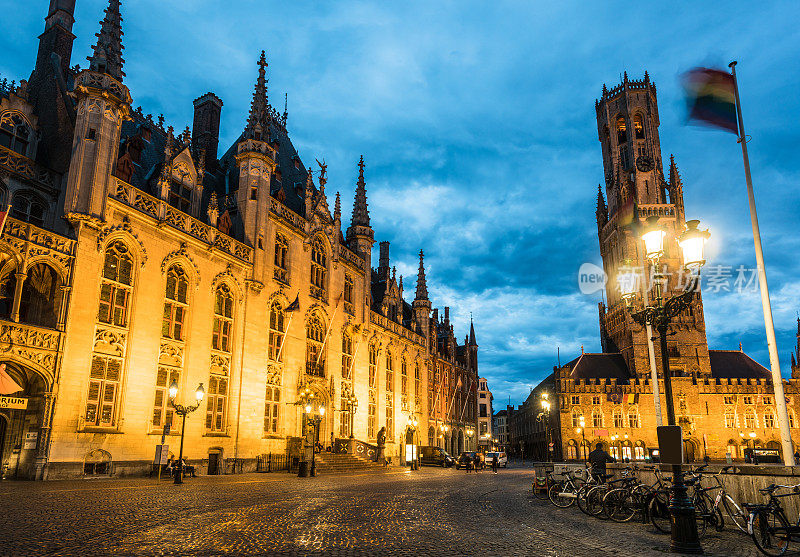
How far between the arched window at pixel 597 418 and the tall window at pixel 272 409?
5419 centimetres

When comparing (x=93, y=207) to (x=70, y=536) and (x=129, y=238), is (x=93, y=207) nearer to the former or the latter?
(x=129, y=238)

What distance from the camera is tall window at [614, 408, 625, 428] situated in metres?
75.1

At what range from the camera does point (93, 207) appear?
930 inches

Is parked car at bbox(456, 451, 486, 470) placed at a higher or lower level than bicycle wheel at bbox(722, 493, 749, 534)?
lower

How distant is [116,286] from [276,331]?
11791 millimetres

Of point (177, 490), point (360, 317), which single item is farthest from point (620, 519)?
point (360, 317)

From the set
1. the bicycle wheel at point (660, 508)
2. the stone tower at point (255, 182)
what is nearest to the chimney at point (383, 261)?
the stone tower at point (255, 182)

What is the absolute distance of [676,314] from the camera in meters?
10.3

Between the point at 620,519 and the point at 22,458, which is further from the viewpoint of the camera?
the point at 22,458

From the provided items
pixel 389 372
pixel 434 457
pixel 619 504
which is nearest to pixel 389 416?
pixel 389 372

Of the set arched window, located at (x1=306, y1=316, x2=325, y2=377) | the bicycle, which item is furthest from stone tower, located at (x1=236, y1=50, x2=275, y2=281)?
the bicycle

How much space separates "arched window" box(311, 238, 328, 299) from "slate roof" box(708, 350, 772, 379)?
65014 mm

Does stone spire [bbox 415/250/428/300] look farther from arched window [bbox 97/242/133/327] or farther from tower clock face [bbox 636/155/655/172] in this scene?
tower clock face [bbox 636/155/655/172]

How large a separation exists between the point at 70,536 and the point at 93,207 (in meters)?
17.5
